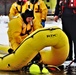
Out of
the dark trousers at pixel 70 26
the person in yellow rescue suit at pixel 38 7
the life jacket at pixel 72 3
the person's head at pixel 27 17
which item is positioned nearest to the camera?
the life jacket at pixel 72 3

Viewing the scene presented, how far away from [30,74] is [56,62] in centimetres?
81

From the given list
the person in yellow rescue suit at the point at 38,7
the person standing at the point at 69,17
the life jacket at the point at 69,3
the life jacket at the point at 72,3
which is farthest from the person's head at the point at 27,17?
the person in yellow rescue suit at the point at 38,7

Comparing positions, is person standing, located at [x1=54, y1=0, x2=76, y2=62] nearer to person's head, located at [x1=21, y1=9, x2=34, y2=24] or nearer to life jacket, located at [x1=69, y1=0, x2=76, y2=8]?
life jacket, located at [x1=69, y1=0, x2=76, y2=8]

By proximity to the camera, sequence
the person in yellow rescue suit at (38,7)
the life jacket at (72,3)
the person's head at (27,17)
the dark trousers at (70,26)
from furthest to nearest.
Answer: the person in yellow rescue suit at (38,7) → the person's head at (27,17) → the dark trousers at (70,26) → the life jacket at (72,3)

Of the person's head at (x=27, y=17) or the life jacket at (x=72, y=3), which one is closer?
the life jacket at (x=72, y=3)

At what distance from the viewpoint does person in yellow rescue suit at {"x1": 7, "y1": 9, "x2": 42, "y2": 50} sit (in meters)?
9.39

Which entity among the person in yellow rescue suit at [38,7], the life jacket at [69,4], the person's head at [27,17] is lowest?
the person in yellow rescue suit at [38,7]

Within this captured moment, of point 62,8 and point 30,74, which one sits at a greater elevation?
point 62,8

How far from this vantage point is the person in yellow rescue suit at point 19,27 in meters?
9.39

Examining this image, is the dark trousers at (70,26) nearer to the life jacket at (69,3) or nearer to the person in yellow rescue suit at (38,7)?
the life jacket at (69,3)

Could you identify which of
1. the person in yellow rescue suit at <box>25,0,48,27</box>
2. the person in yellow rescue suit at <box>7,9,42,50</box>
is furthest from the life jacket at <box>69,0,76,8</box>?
the person in yellow rescue suit at <box>25,0,48,27</box>

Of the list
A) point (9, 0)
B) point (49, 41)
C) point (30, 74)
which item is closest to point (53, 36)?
point (49, 41)

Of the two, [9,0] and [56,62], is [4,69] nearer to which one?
[56,62]

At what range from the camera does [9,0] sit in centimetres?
2930
